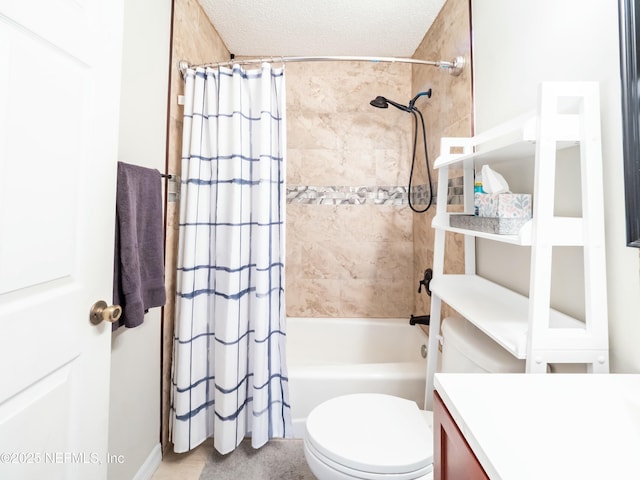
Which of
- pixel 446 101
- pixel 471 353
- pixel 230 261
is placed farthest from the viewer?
pixel 446 101

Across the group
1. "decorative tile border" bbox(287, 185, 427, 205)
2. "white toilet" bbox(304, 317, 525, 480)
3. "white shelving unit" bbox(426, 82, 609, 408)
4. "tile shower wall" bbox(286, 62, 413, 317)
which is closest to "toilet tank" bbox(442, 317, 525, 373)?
"white toilet" bbox(304, 317, 525, 480)

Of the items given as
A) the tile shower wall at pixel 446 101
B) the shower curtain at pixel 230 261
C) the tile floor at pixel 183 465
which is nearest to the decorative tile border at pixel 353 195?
the tile shower wall at pixel 446 101

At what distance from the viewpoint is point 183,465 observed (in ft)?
4.64

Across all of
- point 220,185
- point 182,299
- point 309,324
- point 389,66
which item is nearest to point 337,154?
point 389,66

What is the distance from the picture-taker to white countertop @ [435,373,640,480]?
43 cm

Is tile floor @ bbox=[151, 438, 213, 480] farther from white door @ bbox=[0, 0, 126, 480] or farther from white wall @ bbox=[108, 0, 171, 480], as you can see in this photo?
white door @ bbox=[0, 0, 126, 480]

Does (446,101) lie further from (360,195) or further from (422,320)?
(422,320)

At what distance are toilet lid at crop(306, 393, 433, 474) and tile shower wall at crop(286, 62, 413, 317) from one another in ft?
3.56

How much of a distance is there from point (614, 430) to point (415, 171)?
1830 millimetres

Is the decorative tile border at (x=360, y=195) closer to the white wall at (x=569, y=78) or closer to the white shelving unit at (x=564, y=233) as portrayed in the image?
the white wall at (x=569, y=78)

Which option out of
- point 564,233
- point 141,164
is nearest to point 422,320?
point 564,233

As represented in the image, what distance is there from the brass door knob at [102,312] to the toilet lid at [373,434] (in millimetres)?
742

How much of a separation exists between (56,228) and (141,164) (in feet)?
2.08

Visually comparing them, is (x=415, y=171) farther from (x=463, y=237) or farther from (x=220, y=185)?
(x=220, y=185)
